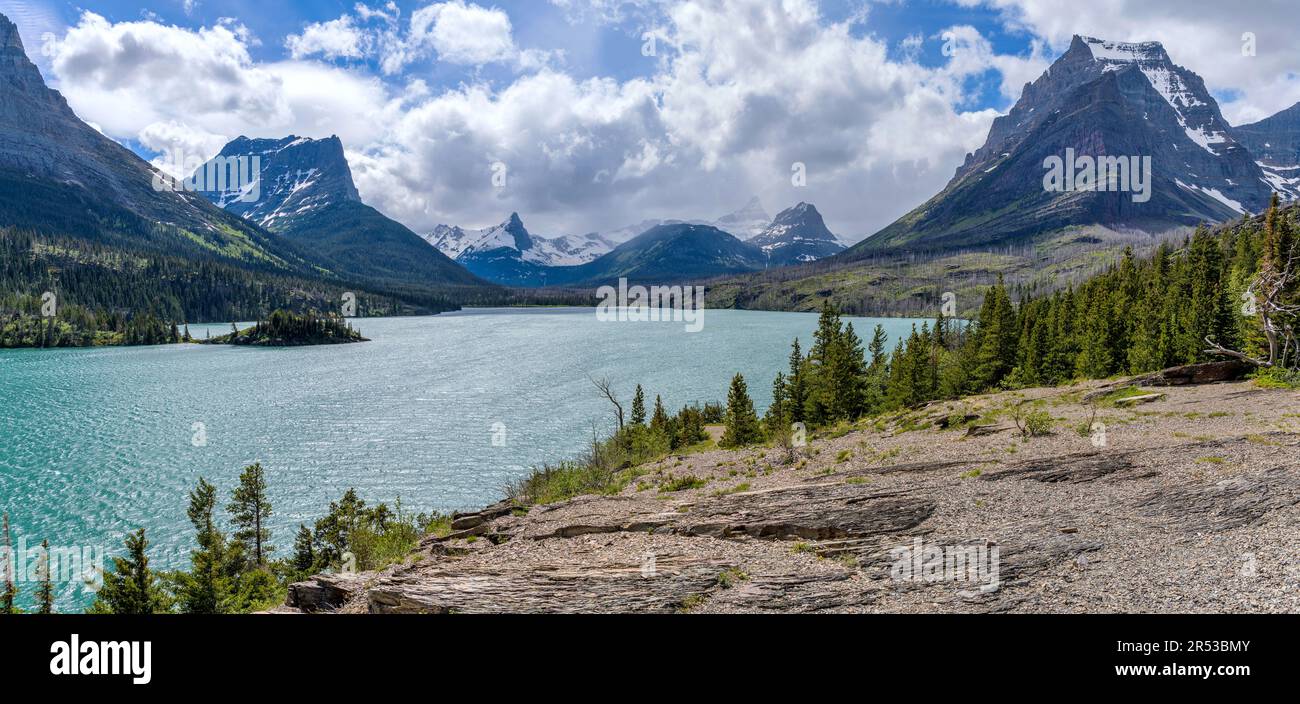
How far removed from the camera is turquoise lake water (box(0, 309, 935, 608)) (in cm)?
4934

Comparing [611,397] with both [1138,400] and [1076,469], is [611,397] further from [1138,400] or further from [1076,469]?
[1076,469]

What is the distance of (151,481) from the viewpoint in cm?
5388

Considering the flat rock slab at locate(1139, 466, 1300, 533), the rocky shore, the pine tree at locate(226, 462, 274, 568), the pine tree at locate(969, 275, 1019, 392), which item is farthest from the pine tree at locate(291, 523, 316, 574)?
the pine tree at locate(969, 275, 1019, 392)

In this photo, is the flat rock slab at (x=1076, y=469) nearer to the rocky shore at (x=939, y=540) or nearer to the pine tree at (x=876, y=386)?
the rocky shore at (x=939, y=540)

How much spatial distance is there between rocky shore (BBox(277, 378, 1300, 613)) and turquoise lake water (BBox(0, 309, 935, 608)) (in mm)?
32956

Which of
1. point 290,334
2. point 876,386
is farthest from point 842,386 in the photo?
point 290,334

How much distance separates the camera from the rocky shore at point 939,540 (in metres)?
12.1

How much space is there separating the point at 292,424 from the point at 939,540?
276 ft

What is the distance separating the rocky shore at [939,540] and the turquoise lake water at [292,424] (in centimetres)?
3296

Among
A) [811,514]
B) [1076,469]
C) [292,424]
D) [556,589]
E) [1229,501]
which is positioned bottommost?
[292,424]

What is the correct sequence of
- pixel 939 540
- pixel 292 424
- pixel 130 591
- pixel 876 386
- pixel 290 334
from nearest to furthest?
pixel 939 540 → pixel 130 591 → pixel 876 386 → pixel 292 424 → pixel 290 334

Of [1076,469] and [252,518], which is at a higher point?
[1076,469]

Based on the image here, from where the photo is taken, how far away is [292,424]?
77.5 m
